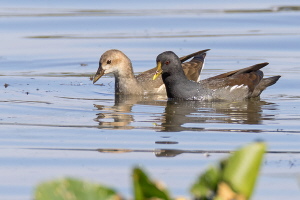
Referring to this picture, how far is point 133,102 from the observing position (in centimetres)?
1207

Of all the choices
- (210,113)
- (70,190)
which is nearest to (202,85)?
(210,113)

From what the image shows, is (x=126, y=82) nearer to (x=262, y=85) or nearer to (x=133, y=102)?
(x=133, y=102)

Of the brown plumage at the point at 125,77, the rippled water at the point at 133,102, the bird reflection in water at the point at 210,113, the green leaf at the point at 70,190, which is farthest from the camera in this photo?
the brown plumage at the point at 125,77

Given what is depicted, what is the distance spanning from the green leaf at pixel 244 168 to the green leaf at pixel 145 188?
0.81 ft

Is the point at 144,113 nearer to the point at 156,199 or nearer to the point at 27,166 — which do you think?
the point at 27,166

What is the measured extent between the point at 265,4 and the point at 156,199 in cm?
2066

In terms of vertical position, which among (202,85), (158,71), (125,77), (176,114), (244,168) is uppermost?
(158,71)

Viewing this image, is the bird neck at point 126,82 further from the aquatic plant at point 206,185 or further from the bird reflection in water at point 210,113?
the aquatic plant at point 206,185

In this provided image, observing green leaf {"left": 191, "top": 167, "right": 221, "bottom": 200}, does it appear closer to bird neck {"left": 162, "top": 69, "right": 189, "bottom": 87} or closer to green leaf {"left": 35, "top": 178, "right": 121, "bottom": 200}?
green leaf {"left": 35, "top": 178, "right": 121, "bottom": 200}

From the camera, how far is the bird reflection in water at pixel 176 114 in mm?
9680

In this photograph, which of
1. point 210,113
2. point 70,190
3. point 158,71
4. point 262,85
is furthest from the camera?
point 262,85

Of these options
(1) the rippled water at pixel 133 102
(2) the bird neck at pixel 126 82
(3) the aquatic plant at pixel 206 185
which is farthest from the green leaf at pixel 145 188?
(2) the bird neck at pixel 126 82

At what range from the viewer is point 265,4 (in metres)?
22.9

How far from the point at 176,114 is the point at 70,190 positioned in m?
7.95
